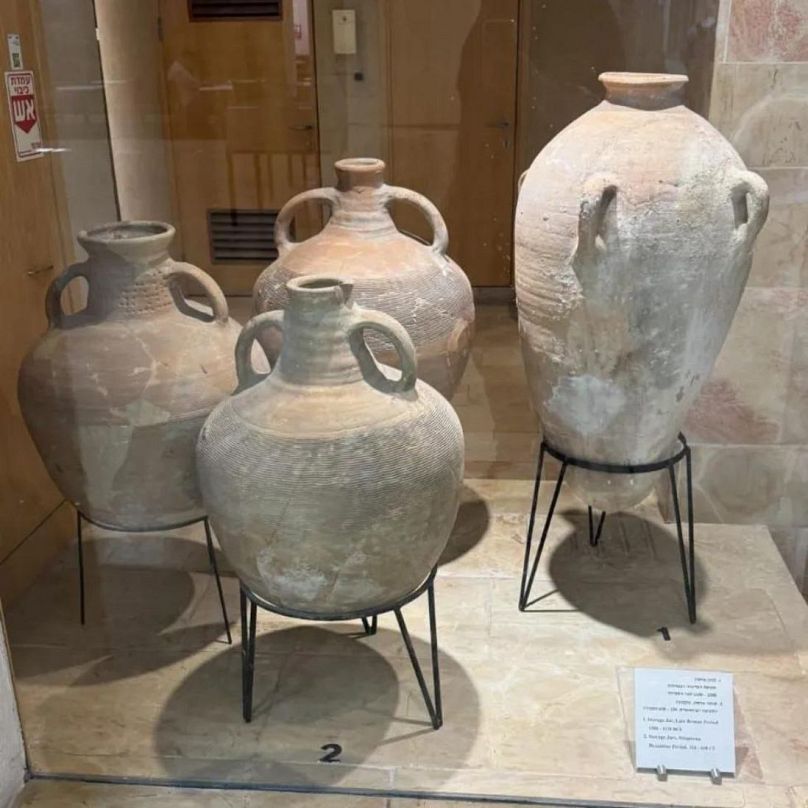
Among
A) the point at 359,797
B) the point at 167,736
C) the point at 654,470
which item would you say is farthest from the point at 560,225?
the point at 167,736

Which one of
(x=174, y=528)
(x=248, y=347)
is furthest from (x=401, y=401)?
(x=174, y=528)

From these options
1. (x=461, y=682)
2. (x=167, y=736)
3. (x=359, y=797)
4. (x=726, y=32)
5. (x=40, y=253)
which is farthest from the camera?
(x=40, y=253)

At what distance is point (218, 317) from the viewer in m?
2.13

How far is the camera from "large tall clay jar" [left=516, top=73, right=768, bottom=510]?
1869 millimetres

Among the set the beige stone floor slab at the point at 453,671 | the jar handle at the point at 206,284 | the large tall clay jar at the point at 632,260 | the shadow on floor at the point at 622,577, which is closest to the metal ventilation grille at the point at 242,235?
the jar handle at the point at 206,284

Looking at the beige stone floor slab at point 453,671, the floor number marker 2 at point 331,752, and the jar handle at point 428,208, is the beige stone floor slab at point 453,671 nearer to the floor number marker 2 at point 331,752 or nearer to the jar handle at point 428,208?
the floor number marker 2 at point 331,752

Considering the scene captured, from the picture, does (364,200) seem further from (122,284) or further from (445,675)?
(445,675)

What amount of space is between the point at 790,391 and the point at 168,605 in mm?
1664

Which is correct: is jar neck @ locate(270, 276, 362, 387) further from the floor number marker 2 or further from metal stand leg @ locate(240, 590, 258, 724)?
the floor number marker 2

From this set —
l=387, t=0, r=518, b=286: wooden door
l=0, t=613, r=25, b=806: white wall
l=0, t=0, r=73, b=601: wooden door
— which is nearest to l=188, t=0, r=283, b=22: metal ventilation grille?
l=387, t=0, r=518, b=286: wooden door

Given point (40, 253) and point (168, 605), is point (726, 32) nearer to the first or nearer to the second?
point (40, 253)

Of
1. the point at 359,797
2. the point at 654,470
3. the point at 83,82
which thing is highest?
the point at 83,82

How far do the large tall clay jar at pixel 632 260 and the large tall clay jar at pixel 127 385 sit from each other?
720 millimetres

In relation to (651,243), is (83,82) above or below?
above
